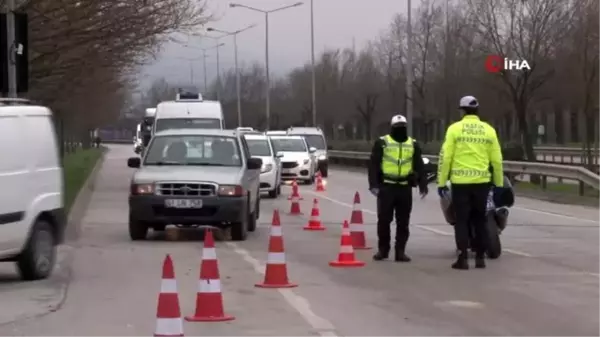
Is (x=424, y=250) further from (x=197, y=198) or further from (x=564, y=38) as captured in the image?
(x=564, y=38)

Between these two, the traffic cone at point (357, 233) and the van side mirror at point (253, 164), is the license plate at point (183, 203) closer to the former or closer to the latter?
the van side mirror at point (253, 164)

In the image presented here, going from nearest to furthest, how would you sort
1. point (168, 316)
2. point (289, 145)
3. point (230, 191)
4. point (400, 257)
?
point (168, 316) < point (400, 257) < point (230, 191) < point (289, 145)

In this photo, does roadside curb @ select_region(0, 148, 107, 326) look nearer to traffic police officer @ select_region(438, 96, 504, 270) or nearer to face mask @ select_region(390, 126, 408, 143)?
face mask @ select_region(390, 126, 408, 143)

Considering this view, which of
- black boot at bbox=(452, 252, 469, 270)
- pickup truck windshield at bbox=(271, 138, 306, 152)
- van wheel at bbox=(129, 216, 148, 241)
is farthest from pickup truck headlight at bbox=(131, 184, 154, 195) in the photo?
pickup truck windshield at bbox=(271, 138, 306, 152)

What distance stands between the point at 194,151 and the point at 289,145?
67.5ft

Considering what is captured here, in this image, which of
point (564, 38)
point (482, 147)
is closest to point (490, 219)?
point (482, 147)

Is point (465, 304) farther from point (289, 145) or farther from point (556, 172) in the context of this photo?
point (289, 145)

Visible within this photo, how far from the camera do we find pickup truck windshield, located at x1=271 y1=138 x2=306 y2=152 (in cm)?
3872

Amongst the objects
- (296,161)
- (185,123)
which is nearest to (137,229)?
(185,123)

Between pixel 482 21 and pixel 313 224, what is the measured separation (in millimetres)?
26214

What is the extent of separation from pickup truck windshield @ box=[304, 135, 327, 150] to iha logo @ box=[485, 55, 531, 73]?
6.85 metres

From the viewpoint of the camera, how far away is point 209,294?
10.1 meters

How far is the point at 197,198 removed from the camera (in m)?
17.2

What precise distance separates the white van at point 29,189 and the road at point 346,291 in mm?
556
